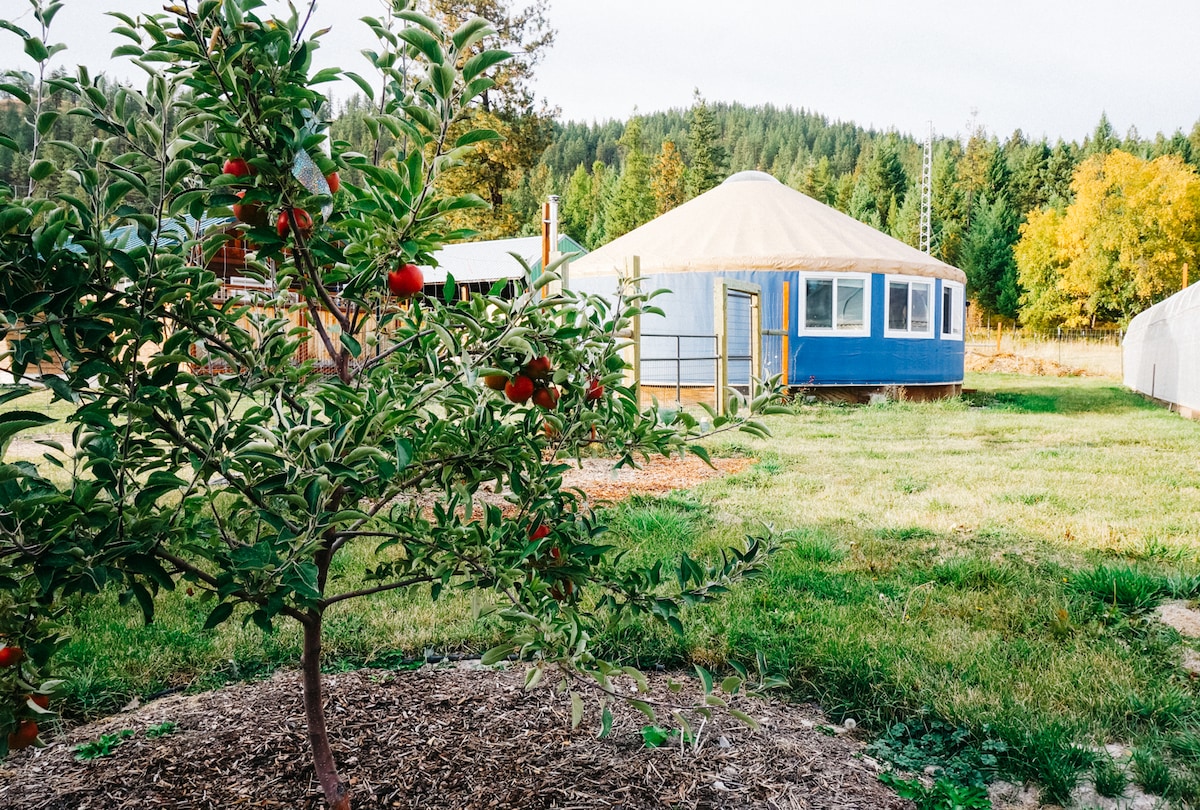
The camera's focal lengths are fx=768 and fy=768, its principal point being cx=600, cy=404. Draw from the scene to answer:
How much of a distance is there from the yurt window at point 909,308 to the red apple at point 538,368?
11.5m

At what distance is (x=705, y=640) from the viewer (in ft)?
8.68

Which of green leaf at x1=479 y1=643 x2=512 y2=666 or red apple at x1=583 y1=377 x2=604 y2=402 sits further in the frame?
red apple at x1=583 y1=377 x2=604 y2=402

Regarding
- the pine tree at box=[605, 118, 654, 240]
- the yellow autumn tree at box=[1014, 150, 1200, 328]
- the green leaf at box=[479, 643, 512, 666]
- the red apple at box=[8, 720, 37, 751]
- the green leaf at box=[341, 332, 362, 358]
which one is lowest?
the red apple at box=[8, 720, 37, 751]

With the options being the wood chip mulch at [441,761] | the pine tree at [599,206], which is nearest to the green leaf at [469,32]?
the wood chip mulch at [441,761]

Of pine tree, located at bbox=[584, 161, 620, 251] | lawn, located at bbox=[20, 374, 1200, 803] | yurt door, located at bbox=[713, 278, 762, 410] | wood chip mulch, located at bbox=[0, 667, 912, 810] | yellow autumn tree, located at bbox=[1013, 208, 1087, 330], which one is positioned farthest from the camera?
pine tree, located at bbox=[584, 161, 620, 251]

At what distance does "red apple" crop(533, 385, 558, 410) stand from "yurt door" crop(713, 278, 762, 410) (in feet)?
24.6

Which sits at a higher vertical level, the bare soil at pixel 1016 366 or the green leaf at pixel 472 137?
the green leaf at pixel 472 137

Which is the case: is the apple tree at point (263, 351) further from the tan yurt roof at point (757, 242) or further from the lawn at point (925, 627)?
the tan yurt roof at point (757, 242)

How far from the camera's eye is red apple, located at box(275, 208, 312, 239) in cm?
123

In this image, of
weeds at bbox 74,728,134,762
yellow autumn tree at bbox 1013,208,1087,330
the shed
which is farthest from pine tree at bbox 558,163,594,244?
weeds at bbox 74,728,134,762

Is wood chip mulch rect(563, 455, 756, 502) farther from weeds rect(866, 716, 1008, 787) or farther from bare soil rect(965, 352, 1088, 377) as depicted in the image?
bare soil rect(965, 352, 1088, 377)

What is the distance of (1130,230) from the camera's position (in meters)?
26.7

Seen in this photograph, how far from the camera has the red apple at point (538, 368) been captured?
1360mm

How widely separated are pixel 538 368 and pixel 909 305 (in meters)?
12.2
